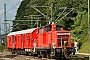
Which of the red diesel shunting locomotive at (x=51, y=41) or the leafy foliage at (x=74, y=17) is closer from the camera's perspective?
the red diesel shunting locomotive at (x=51, y=41)

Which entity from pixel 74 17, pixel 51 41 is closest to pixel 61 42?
pixel 51 41

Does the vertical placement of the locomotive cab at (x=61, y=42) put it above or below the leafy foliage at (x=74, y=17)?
below

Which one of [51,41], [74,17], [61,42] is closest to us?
[61,42]

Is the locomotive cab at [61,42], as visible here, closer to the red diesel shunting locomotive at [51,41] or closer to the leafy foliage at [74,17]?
the red diesel shunting locomotive at [51,41]

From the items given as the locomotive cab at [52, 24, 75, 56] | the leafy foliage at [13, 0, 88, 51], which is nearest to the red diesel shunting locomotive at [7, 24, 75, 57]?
the locomotive cab at [52, 24, 75, 56]

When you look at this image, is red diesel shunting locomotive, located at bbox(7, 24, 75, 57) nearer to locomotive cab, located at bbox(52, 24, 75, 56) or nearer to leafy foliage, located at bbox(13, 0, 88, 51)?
locomotive cab, located at bbox(52, 24, 75, 56)

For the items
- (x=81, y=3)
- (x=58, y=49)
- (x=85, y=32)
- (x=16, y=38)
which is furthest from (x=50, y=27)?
(x=81, y=3)

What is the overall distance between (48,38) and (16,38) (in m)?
13.9

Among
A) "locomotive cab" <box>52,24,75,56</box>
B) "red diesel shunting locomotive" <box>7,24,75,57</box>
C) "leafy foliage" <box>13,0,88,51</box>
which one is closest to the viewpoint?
"locomotive cab" <box>52,24,75,56</box>

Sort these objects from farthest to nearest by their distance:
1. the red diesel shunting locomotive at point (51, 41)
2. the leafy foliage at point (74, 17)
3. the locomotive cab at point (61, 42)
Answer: the leafy foliage at point (74, 17) < the red diesel shunting locomotive at point (51, 41) < the locomotive cab at point (61, 42)

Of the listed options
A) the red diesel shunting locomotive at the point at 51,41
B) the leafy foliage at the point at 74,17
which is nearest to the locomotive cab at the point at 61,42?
the red diesel shunting locomotive at the point at 51,41

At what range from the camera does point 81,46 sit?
45.3 meters

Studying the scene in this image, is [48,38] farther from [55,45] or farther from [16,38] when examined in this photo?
[16,38]

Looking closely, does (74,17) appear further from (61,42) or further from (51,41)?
(61,42)
